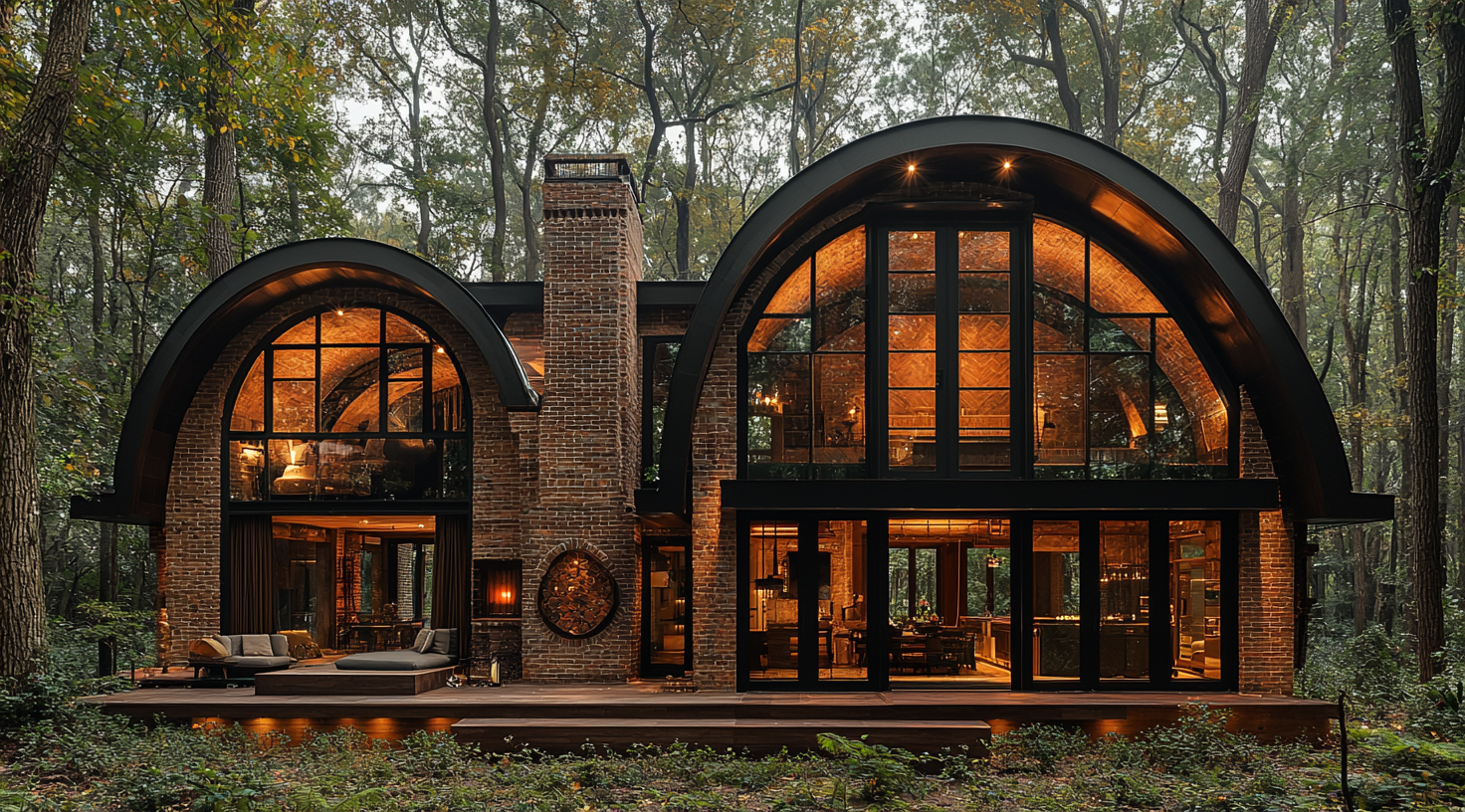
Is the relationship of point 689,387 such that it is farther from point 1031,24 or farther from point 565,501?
point 1031,24

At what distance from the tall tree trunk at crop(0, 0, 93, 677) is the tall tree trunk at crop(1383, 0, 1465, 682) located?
1552cm

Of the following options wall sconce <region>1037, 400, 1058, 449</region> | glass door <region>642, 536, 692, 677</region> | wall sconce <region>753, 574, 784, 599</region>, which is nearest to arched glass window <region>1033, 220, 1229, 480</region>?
wall sconce <region>1037, 400, 1058, 449</region>

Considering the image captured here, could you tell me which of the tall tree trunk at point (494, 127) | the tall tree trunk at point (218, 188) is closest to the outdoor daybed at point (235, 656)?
the tall tree trunk at point (218, 188)

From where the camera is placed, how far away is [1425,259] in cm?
1086

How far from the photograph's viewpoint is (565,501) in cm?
1162

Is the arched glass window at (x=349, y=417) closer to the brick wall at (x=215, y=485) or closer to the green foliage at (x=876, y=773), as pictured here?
the brick wall at (x=215, y=485)

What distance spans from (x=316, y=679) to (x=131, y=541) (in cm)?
1145

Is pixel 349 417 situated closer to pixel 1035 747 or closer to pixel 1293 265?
pixel 1035 747

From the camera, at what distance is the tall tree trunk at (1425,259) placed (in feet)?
35.1

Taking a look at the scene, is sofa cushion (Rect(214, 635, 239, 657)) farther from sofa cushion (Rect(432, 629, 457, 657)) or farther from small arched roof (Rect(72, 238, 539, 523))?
sofa cushion (Rect(432, 629, 457, 657))

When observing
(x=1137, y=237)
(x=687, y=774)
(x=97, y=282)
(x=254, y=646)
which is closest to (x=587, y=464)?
(x=687, y=774)

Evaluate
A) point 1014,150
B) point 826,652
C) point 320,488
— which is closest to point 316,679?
point 320,488

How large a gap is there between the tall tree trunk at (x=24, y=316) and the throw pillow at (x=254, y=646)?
2460 millimetres

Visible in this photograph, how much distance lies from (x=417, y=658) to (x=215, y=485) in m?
4.12
